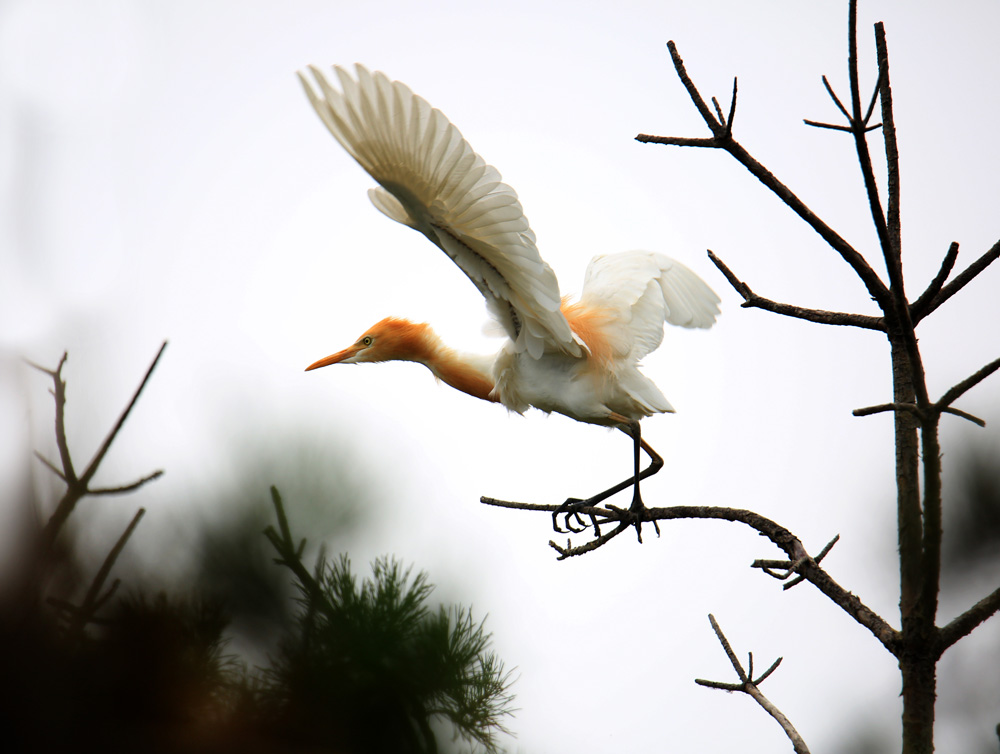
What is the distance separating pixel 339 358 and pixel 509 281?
1174 millimetres

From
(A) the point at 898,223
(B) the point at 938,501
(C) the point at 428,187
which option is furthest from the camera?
(C) the point at 428,187

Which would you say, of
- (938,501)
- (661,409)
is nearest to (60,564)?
(938,501)

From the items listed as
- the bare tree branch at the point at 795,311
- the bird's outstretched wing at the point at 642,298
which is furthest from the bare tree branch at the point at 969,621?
the bird's outstretched wing at the point at 642,298

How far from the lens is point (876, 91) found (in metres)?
1.08

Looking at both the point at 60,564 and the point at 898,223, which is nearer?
the point at 60,564

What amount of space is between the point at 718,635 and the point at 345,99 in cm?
135

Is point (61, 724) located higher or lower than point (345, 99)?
lower

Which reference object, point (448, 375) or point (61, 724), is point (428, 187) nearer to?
point (448, 375)

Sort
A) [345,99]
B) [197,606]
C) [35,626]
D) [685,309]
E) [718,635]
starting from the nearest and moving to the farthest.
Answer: [35,626] → [197,606] → [718,635] → [345,99] → [685,309]

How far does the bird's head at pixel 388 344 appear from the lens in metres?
3.11

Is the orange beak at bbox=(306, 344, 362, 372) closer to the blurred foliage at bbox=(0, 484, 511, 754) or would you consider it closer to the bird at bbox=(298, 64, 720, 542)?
the bird at bbox=(298, 64, 720, 542)

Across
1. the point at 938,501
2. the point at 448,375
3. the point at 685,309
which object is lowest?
the point at 938,501

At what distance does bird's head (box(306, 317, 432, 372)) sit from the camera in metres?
3.11

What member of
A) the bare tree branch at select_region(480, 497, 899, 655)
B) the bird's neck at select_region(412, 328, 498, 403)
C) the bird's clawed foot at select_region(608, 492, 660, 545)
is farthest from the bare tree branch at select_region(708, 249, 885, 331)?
the bird's neck at select_region(412, 328, 498, 403)
